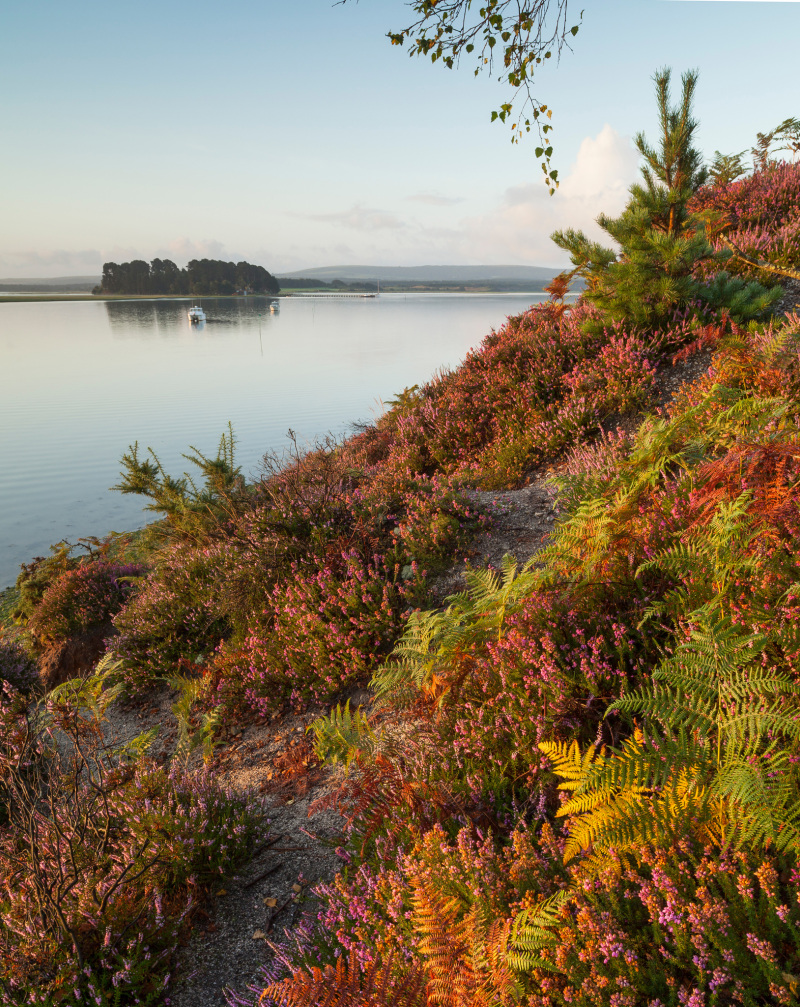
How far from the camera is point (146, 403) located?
30406mm

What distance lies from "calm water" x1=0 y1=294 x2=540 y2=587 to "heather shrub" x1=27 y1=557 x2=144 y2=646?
5058 millimetres

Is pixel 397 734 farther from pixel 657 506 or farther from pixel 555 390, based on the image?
pixel 555 390

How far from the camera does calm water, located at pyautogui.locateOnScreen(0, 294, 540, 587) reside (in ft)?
54.6

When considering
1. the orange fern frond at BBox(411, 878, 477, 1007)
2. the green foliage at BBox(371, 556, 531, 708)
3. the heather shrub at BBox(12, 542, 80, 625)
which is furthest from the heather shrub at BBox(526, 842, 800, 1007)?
the heather shrub at BBox(12, 542, 80, 625)

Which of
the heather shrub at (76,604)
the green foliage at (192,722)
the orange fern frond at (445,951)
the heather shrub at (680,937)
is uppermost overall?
the heather shrub at (680,937)

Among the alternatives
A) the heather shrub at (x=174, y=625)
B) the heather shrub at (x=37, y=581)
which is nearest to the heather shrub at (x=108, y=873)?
the heather shrub at (x=174, y=625)

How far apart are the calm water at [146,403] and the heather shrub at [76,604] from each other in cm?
506

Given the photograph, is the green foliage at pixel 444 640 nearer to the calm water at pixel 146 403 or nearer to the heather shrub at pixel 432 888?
the heather shrub at pixel 432 888

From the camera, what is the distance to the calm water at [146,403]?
16.6 m

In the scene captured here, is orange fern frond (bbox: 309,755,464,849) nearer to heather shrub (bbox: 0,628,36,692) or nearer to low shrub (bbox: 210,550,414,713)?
low shrub (bbox: 210,550,414,713)

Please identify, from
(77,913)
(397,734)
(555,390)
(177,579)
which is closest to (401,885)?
(397,734)

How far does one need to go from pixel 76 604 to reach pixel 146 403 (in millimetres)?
24514

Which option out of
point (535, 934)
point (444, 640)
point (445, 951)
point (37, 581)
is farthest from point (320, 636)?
point (37, 581)

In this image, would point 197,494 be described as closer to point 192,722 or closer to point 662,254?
point 192,722
